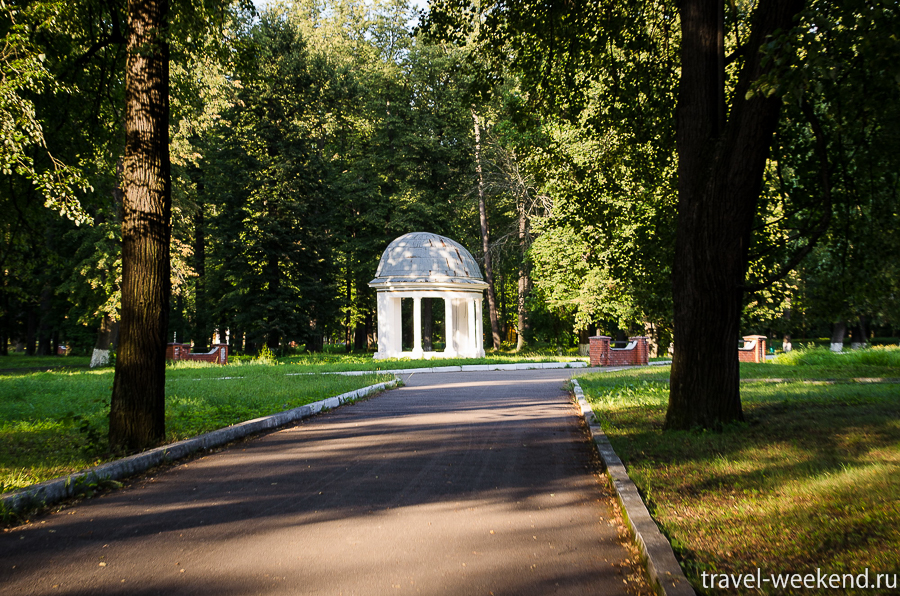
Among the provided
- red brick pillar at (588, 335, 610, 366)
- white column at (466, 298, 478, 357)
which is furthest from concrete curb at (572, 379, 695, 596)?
white column at (466, 298, 478, 357)

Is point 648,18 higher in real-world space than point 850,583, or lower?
higher

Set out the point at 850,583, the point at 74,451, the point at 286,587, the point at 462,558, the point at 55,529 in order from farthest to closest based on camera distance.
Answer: the point at 74,451
the point at 55,529
the point at 462,558
the point at 286,587
the point at 850,583

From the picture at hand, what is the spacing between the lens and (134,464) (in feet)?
22.3

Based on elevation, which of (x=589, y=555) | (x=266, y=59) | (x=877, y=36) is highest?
(x=266, y=59)

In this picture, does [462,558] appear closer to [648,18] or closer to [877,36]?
[877,36]

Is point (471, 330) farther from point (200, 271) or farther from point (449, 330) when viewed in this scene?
point (200, 271)

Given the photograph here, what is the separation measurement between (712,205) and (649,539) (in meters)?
5.08

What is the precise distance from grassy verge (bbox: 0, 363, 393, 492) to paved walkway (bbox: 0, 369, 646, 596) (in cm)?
97

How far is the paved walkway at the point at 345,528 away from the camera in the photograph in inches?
151

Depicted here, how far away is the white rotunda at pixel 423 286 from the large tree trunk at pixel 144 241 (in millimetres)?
24020

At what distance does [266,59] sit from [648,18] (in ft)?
87.2

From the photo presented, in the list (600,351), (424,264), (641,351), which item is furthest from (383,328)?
(641,351)

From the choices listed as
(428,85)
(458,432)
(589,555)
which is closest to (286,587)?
(589,555)

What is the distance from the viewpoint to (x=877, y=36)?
20.4 feet
